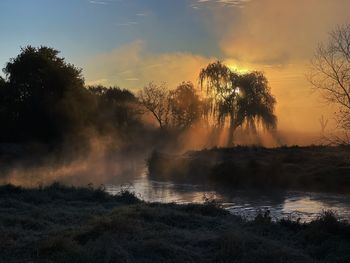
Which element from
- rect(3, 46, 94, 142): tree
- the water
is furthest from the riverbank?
rect(3, 46, 94, 142): tree

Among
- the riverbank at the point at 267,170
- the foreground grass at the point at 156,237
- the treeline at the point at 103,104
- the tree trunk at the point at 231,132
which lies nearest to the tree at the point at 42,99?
the treeline at the point at 103,104

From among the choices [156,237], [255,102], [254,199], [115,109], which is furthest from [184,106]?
[156,237]

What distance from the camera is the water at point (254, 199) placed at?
1864cm

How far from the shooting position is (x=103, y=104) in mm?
62906

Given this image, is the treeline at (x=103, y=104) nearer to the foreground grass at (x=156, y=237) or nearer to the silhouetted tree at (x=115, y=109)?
→ the silhouetted tree at (x=115, y=109)

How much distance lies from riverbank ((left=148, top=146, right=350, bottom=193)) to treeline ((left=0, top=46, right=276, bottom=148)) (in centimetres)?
1260

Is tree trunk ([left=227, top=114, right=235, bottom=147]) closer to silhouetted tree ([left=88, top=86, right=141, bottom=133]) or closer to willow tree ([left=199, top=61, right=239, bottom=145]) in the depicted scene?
willow tree ([left=199, top=61, right=239, bottom=145])

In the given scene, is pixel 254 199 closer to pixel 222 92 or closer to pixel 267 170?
pixel 267 170

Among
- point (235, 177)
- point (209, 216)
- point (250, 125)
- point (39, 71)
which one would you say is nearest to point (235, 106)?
point (250, 125)

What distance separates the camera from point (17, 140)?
46.6m

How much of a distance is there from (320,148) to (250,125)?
1727 cm

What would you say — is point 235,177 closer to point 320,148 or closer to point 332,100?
point 332,100

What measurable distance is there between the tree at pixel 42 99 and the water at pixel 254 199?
18.1 meters

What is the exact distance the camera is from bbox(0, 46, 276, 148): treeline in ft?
151
